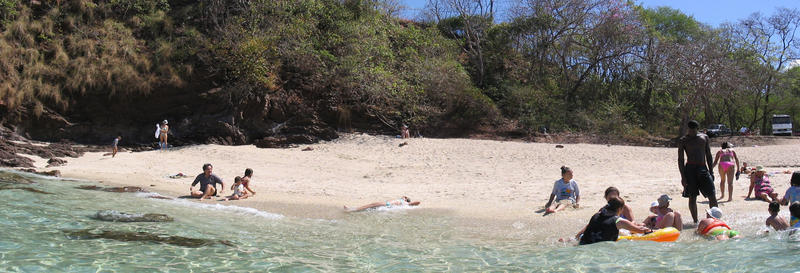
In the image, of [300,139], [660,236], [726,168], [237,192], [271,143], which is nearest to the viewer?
[660,236]

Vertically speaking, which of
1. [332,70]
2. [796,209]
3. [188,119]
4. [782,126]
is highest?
[332,70]

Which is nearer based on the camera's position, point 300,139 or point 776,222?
point 776,222

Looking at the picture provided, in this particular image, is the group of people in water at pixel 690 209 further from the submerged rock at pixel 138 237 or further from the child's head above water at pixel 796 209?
the submerged rock at pixel 138 237

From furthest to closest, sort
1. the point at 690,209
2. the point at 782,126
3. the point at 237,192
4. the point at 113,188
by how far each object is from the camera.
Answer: the point at 782,126 → the point at 113,188 → the point at 237,192 → the point at 690,209

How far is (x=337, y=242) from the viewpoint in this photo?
6543mm

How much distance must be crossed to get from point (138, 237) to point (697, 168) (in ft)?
22.8

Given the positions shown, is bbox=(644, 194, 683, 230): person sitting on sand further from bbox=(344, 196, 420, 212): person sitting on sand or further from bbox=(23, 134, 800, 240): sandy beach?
bbox=(344, 196, 420, 212): person sitting on sand

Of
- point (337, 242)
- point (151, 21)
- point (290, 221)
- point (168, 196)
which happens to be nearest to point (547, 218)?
point (337, 242)

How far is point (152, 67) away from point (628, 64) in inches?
840

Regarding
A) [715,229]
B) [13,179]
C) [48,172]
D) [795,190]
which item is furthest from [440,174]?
[48,172]

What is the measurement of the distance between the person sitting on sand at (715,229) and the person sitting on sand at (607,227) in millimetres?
741

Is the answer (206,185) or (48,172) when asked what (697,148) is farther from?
(48,172)

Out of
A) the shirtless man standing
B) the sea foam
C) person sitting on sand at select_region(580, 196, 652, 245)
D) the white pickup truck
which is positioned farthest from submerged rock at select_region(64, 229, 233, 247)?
the white pickup truck

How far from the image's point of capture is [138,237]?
20.8 ft
